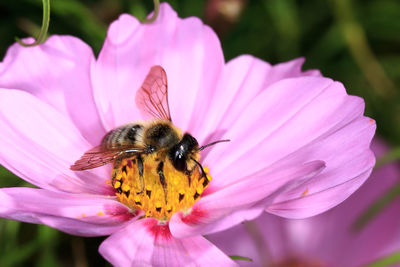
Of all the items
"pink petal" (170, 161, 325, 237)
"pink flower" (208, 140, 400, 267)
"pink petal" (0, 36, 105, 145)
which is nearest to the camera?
"pink petal" (170, 161, 325, 237)

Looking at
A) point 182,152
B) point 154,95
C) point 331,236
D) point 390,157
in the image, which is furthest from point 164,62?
point 331,236

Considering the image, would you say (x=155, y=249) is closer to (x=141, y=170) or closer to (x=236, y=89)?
(x=141, y=170)

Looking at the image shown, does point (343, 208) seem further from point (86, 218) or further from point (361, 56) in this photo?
point (86, 218)

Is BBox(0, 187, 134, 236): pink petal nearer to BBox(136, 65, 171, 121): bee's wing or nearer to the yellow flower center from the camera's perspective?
the yellow flower center

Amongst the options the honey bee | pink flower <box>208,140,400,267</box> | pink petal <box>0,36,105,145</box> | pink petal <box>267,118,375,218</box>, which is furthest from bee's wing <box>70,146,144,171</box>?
pink flower <box>208,140,400,267</box>

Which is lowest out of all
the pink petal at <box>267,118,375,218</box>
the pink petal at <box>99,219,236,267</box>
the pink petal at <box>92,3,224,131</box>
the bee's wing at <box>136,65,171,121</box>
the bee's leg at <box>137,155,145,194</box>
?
the pink petal at <box>99,219,236,267</box>

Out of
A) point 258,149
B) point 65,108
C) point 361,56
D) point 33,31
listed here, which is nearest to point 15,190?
point 65,108
